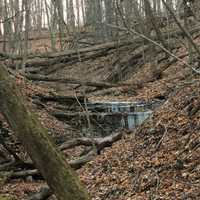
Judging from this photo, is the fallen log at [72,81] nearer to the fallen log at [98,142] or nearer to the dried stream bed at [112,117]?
the dried stream bed at [112,117]

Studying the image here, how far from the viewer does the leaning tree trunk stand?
338 cm

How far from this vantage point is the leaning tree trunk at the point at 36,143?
3.38 m

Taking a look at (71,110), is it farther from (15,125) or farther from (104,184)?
(15,125)

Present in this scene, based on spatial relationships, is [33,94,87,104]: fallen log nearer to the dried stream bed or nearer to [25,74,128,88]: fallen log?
the dried stream bed

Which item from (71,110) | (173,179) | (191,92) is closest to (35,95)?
(71,110)

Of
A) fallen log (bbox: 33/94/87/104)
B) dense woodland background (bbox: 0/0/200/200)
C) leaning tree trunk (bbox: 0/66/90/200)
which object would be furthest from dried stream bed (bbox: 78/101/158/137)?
leaning tree trunk (bbox: 0/66/90/200)

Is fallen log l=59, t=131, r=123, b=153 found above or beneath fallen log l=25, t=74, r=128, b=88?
beneath

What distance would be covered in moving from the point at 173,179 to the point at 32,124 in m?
2.94

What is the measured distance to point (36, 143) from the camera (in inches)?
134

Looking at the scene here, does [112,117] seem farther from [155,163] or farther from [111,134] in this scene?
[155,163]

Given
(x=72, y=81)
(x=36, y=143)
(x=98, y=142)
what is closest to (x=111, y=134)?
(x=98, y=142)

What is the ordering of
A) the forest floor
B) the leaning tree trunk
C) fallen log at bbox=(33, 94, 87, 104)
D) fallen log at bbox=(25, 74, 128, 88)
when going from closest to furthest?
the leaning tree trunk → the forest floor → fallen log at bbox=(33, 94, 87, 104) → fallen log at bbox=(25, 74, 128, 88)

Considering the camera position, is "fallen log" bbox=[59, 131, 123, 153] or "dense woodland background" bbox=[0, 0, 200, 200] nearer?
"dense woodland background" bbox=[0, 0, 200, 200]

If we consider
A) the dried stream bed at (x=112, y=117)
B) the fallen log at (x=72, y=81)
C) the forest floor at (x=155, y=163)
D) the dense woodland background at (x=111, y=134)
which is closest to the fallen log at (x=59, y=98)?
the dense woodland background at (x=111, y=134)
